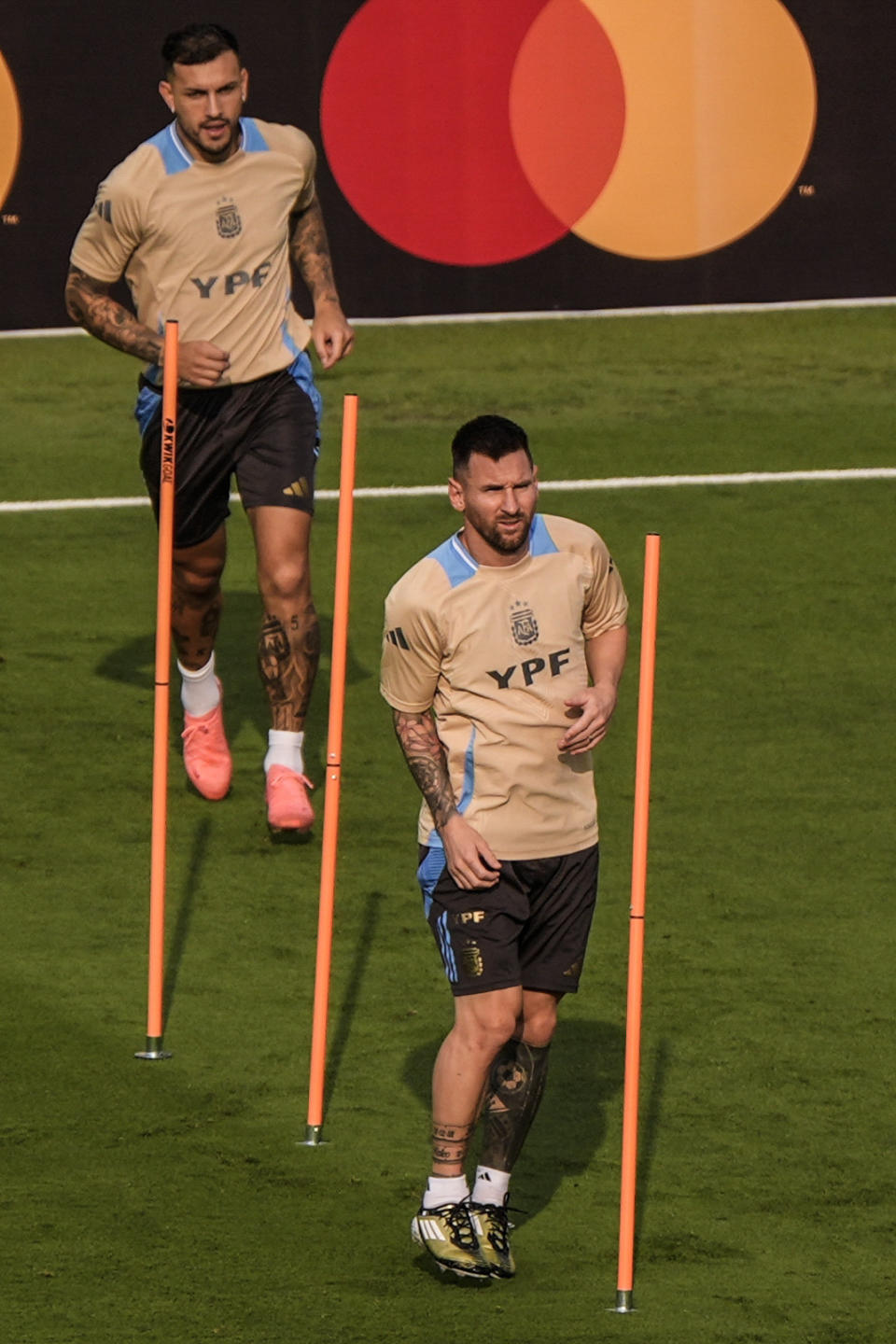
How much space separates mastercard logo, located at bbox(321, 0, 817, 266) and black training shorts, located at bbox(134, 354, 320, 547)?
7676mm

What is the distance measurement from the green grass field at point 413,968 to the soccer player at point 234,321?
85 cm

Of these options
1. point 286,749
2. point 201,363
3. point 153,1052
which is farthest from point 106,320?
point 153,1052

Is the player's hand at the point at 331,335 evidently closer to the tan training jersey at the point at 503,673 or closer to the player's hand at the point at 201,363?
the player's hand at the point at 201,363

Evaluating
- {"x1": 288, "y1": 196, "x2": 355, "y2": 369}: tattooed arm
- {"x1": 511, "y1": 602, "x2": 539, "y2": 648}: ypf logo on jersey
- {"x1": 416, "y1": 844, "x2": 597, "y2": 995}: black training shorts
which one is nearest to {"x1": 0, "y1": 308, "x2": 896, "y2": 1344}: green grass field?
{"x1": 416, "y1": 844, "x2": 597, "y2": 995}: black training shorts

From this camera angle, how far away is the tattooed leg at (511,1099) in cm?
702

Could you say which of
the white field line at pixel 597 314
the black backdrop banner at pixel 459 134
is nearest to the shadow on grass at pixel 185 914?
the black backdrop banner at pixel 459 134

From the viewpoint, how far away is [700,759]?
11164mm

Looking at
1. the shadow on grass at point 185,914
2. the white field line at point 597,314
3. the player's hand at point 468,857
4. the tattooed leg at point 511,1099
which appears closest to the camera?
the player's hand at point 468,857

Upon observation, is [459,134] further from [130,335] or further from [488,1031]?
[488,1031]

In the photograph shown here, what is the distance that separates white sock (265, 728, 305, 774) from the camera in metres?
10.2

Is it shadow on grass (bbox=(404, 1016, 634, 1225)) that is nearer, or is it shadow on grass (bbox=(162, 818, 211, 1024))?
shadow on grass (bbox=(404, 1016, 634, 1225))

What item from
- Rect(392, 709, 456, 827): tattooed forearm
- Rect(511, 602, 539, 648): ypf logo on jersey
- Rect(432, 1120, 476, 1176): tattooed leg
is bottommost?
Rect(432, 1120, 476, 1176): tattooed leg

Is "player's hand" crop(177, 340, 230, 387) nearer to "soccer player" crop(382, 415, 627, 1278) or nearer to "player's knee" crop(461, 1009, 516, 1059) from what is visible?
"soccer player" crop(382, 415, 627, 1278)

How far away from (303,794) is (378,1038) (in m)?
1.85
